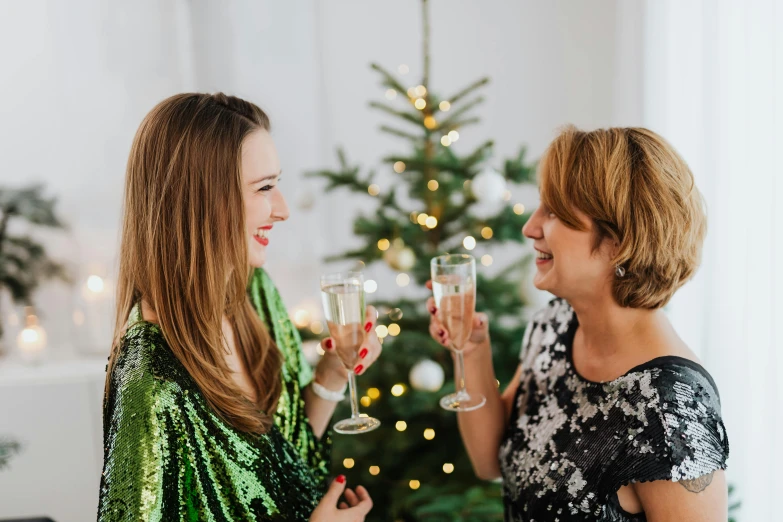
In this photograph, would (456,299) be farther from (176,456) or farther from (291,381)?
(176,456)

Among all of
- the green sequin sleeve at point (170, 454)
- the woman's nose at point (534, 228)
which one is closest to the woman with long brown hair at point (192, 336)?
the green sequin sleeve at point (170, 454)

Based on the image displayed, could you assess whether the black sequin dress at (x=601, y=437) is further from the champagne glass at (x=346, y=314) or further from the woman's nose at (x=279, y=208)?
the woman's nose at (x=279, y=208)

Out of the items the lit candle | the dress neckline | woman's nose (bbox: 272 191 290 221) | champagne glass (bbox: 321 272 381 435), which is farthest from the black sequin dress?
the lit candle

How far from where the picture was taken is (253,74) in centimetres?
404

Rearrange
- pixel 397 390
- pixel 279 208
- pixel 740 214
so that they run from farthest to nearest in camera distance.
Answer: pixel 397 390 → pixel 740 214 → pixel 279 208

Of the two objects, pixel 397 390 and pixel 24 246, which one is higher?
pixel 24 246

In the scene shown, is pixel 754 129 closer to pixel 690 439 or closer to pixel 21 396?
pixel 690 439

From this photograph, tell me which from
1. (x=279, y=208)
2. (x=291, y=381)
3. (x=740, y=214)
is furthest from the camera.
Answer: (x=740, y=214)

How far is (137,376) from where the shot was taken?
48.1 inches

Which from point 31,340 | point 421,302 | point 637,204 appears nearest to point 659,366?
point 637,204

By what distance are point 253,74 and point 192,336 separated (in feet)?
9.84

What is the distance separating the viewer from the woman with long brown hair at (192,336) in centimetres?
120

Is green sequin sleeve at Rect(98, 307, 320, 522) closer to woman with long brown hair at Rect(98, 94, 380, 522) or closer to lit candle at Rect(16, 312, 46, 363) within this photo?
woman with long brown hair at Rect(98, 94, 380, 522)

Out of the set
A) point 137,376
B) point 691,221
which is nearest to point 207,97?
point 137,376
